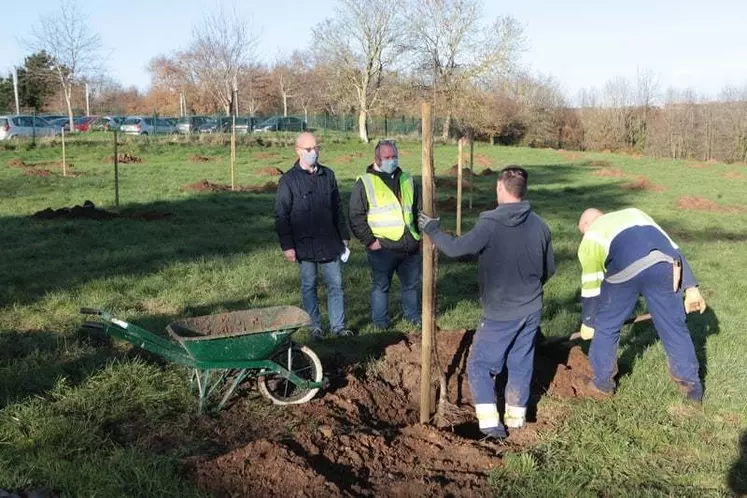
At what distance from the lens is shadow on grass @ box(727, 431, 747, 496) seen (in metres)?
3.66

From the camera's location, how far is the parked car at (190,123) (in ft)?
124

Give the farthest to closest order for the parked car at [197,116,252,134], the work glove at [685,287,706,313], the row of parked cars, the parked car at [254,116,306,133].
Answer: the parked car at [254,116,306,133] < the parked car at [197,116,252,134] < the row of parked cars < the work glove at [685,287,706,313]

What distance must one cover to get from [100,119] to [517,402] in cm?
4087

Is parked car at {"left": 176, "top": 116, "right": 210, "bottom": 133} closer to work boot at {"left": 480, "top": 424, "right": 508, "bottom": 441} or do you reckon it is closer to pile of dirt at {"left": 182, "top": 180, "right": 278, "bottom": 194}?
pile of dirt at {"left": 182, "top": 180, "right": 278, "bottom": 194}

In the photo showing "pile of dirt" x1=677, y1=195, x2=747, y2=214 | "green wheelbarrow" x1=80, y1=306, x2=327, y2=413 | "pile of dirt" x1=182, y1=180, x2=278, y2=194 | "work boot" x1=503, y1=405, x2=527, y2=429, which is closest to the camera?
"green wheelbarrow" x1=80, y1=306, x2=327, y2=413

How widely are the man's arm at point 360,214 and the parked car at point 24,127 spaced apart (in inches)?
1098

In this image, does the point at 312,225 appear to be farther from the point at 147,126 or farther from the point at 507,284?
the point at 147,126

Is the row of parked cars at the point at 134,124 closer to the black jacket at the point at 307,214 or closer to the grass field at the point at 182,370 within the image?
the grass field at the point at 182,370

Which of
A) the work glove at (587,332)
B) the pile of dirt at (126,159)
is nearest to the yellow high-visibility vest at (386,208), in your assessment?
the work glove at (587,332)

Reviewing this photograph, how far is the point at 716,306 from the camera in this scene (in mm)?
7887

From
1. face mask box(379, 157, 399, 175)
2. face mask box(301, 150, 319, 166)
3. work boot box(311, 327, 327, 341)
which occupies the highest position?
face mask box(301, 150, 319, 166)

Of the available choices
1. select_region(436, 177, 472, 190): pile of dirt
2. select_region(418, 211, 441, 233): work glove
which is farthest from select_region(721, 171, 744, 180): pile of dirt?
select_region(418, 211, 441, 233): work glove

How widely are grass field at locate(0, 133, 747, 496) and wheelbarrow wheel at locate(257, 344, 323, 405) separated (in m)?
0.19

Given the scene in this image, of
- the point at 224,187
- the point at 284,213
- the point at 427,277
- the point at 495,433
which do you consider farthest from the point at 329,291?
the point at 224,187
